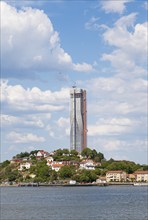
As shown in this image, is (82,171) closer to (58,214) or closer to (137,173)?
(137,173)

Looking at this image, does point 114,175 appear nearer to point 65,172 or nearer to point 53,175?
point 65,172

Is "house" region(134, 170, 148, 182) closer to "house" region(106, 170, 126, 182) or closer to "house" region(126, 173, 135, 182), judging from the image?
"house" region(126, 173, 135, 182)

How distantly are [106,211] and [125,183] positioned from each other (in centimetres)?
12413

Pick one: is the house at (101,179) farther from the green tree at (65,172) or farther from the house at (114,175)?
the green tree at (65,172)

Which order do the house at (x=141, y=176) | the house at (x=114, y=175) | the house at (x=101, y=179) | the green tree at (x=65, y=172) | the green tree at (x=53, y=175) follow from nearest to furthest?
the green tree at (x=65, y=172) → the green tree at (x=53, y=175) → the house at (x=101, y=179) → the house at (x=114, y=175) → the house at (x=141, y=176)

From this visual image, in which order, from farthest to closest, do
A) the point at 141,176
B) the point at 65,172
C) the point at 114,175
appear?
the point at 141,176 < the point at 114,175 < the point at 65,172

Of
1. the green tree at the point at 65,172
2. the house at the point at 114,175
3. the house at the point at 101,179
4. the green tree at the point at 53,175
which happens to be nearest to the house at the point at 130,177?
the house at the point at 114,175

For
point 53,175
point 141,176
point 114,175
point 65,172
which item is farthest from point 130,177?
point 53,175

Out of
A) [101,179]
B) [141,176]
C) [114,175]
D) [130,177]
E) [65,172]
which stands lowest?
[101,179]

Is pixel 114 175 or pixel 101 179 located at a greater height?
pixel 114 175

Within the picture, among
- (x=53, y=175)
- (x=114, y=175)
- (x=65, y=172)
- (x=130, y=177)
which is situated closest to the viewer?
(x=65, y=172)

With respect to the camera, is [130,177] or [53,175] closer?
[53,175]

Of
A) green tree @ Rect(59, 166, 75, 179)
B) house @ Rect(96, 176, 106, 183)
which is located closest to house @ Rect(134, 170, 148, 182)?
house @ Rect(96, 176, 106, 183)

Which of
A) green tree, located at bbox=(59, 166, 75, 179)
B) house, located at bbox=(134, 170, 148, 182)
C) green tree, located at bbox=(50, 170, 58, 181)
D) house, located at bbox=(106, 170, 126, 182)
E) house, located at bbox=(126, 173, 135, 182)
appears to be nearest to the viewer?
green tree, located at bbox=(59, 166, 75, 179)
